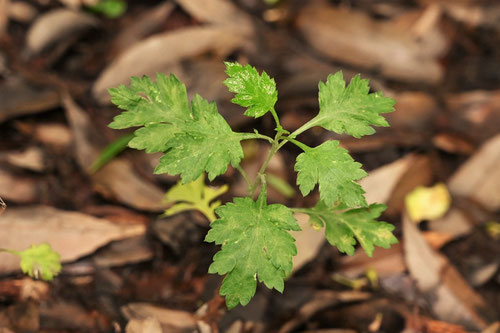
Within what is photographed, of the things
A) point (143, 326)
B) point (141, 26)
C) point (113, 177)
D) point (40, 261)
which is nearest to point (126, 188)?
point (113, 177)

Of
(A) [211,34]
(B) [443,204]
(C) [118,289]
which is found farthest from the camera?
(A) [211,34]

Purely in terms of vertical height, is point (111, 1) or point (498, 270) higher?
point (111, 1)

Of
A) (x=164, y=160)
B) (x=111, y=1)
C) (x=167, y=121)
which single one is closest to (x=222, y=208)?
(x=164, y=160)

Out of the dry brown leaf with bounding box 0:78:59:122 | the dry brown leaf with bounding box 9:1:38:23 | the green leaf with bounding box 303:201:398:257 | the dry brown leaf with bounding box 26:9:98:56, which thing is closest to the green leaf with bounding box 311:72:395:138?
the green leaf with bounding box 303:201:398:257

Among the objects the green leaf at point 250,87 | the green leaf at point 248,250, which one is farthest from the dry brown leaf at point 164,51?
the green leaf at point 248,250

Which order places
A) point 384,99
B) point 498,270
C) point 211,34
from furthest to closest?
point 211,34
point 498,270
point 384,99

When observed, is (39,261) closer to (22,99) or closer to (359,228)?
(22,99)

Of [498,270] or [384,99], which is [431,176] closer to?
[498,270]
